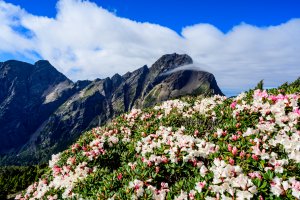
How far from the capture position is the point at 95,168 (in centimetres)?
1259

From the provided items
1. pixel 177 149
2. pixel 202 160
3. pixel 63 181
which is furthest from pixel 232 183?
pixel 63 181

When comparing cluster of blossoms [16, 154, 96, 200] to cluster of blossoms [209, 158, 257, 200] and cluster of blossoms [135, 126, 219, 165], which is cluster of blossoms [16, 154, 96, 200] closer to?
cluster of blossoms [135, 126, 219, 165]

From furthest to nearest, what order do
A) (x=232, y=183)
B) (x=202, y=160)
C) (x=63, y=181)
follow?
1. (x=63, y=181)
2. (x=202, y=160)
3. (x=232, y=183)

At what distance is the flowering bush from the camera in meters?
7.94

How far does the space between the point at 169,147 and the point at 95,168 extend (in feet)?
11.3

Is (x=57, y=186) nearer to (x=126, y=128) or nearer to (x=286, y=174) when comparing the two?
(x=126, y=128)

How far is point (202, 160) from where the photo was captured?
1070 cm

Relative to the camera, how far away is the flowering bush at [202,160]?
26.1ft

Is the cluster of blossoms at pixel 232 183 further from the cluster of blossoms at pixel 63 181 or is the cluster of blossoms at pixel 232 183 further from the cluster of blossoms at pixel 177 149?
the cluster of blossoms at pixel 63 181

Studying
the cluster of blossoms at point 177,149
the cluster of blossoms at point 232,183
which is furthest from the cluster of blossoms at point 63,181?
the cluster of blossoms at point 232,183

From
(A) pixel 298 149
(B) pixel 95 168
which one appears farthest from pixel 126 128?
(A) pixel 298 149

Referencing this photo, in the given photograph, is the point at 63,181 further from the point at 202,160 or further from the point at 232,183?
the point at 232,183

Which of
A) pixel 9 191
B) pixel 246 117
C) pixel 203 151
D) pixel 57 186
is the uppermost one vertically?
pixel 246 117

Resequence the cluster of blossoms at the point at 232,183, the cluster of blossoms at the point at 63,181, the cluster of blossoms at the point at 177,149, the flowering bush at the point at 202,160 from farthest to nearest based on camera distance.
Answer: the cluster of blossoms at the point at 63,181, the cluster of blossoms at the point at 177,149, the flowering bush at the point at 202,160, the cluster of blossoms at the point at 232,183
